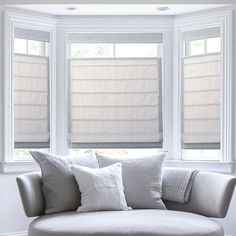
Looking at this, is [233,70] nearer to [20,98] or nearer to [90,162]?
[90,162]

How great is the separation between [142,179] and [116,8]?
1575 mm

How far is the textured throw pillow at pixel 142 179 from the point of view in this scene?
4094mm

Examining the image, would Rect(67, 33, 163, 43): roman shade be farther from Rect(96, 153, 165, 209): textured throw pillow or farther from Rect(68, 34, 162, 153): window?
Rect(96, 153, 165, 209): textured throw pillow

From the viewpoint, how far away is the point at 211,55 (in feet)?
15.6

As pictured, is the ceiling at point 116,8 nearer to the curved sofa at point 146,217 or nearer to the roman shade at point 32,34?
the roman shade at point 32,34

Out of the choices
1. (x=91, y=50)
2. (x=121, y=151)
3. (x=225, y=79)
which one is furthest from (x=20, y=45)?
(x=225, y=79)

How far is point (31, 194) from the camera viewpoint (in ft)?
12.6

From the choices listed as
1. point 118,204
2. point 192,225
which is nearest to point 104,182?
point 118,204

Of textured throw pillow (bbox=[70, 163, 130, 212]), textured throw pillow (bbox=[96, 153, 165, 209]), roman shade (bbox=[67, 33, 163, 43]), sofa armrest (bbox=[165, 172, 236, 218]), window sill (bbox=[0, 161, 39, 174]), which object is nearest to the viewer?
sofa armrest (bbox=[165, 172, 236, 218])

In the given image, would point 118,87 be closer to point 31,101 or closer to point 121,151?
point 121,151

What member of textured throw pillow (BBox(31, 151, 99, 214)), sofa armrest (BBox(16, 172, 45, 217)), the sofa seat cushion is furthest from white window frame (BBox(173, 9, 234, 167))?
sofa armrest (BBox(16, 172, 45, 217))

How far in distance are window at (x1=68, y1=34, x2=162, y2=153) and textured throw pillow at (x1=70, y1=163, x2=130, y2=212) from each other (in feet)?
3.04

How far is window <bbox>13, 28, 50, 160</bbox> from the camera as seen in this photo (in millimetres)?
4742

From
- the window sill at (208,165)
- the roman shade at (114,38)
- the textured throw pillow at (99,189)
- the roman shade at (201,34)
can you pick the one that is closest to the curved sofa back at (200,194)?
the textured throw pillow at (99,189)
